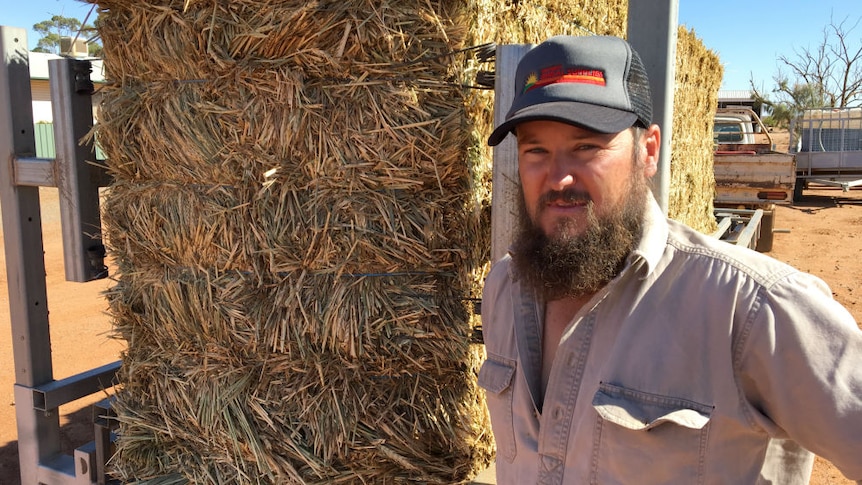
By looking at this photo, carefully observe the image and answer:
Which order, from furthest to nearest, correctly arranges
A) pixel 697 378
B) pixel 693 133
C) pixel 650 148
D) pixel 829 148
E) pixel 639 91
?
pixel 829 148
pixel 693 133
pixel 650 148
pixel 639 91
pixel 697 378

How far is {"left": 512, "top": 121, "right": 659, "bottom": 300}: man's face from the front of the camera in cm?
171

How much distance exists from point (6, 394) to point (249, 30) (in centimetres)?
475

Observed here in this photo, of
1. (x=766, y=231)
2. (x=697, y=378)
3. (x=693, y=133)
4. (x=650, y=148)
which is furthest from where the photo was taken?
(x=766, y=231)

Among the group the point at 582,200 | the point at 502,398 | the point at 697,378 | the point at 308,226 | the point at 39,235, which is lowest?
the point at 502,398

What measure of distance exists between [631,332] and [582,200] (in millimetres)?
352

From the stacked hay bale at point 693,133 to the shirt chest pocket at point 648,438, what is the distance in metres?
5.02

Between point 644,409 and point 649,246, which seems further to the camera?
point 649,246

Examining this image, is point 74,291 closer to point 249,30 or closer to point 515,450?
point 249,30

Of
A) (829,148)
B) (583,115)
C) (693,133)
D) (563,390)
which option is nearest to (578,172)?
(583,115)

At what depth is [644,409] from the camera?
1.56 m

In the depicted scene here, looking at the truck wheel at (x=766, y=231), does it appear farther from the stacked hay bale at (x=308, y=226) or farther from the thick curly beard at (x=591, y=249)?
the thick curly beard at (x=591, y=249)

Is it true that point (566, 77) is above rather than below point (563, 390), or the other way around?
above

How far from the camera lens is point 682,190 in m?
7.51

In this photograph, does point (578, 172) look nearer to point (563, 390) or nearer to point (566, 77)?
point (566, 77)
